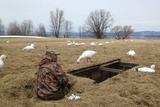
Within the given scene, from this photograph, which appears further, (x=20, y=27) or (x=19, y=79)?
(x=20, y=27)

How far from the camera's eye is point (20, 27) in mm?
67625

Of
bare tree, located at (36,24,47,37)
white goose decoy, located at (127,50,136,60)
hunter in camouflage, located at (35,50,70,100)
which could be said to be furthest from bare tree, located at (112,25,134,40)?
hunter in camouflage, located at (35,50,70,100)

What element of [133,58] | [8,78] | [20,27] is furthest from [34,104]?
[20,27]

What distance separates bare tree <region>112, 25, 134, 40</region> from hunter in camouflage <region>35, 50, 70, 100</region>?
6029 cm

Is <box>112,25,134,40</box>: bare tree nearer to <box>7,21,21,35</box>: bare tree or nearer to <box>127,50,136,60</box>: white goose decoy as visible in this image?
<box>7,21,21,35</box>: bare tree

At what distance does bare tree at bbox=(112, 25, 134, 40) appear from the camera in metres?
66.8

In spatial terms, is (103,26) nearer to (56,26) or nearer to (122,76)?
(56,26)

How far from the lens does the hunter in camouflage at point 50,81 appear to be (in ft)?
18.4

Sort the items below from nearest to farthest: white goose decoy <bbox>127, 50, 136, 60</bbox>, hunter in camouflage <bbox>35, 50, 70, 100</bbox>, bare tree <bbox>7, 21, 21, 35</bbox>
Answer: hunter in camouflage <bbox>35, 50, 70, 100</bbox> < white goose decoy <bbox>127, 50, 136, 60</bbox> < bare tree <bbox>7, 21, 21, 35</bbox>

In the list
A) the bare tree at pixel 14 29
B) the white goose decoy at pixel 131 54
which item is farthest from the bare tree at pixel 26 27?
A: the white goose decoy at pixel 131 54

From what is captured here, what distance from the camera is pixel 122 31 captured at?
6994 cm

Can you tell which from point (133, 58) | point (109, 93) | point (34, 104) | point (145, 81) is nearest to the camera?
point (34, 104)

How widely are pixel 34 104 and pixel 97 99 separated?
1.31 metres

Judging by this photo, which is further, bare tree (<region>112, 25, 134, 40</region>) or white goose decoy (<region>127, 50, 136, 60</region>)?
bare tree (<region>112, 25, 134, 40</region>)
